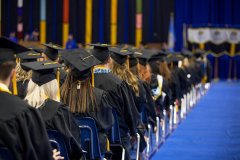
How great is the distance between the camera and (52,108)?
383cm

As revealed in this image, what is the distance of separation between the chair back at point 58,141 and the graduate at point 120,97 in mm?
1710

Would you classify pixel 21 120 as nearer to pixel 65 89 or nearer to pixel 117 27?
pixel 65 89

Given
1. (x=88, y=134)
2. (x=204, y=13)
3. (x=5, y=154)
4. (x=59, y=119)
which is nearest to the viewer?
(x=5, y=154)

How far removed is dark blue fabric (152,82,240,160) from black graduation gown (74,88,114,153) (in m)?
2.89

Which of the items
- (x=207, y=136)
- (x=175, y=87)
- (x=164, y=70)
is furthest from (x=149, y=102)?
(x=175, y=87)

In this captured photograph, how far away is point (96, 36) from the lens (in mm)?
26875

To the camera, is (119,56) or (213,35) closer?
(119,56)

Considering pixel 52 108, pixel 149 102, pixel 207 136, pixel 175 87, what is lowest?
pixel 207 136

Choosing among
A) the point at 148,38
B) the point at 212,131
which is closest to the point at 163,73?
the point at 212,131

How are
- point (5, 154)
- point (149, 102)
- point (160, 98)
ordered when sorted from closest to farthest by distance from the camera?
point (5, 154) → point (149, 102) → point (160, 98)

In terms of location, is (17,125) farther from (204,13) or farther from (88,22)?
(204,13)

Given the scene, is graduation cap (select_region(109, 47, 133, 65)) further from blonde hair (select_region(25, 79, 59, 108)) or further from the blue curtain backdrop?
the blue curtain backdrop

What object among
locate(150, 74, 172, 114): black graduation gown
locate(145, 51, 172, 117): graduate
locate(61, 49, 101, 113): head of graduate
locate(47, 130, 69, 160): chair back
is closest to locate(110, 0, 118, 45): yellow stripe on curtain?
locate(145, 51, 172, 117): graduate

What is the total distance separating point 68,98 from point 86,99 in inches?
6.0
